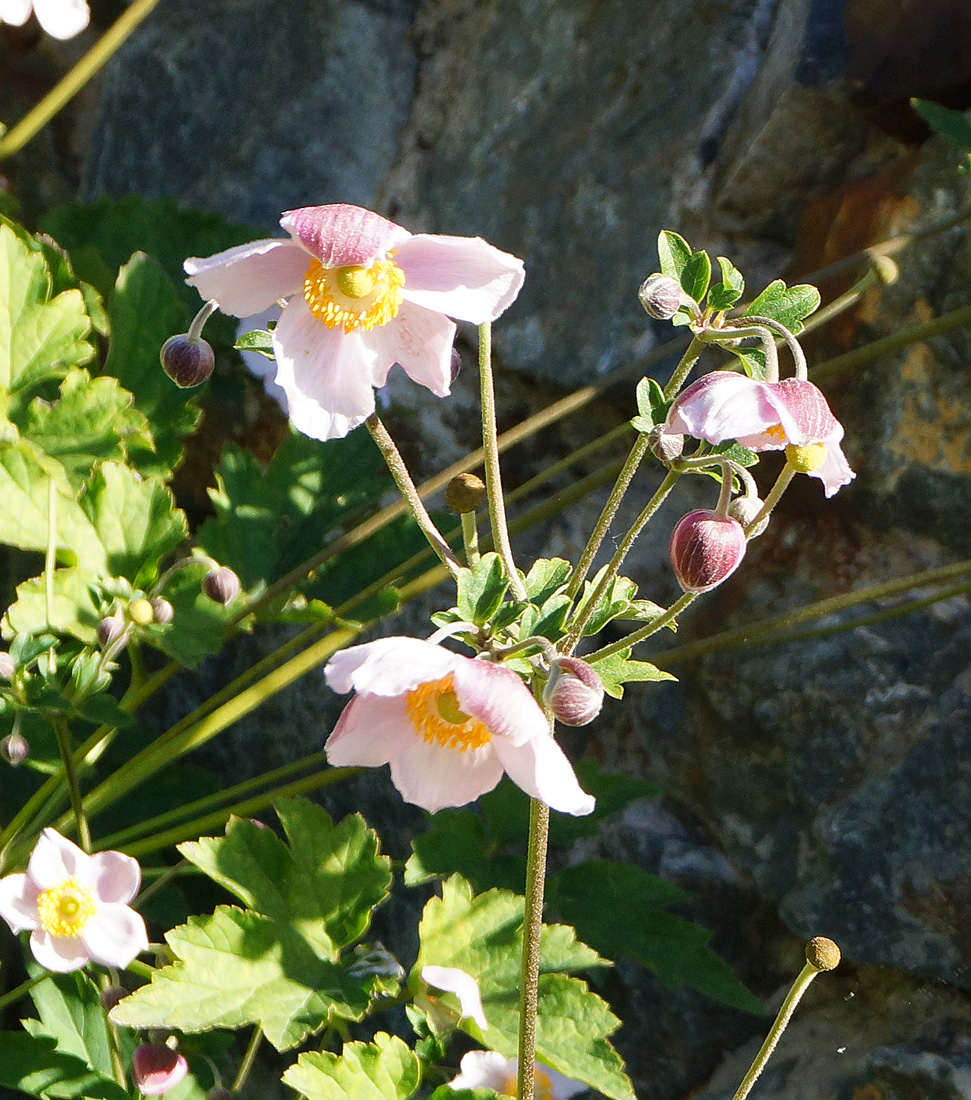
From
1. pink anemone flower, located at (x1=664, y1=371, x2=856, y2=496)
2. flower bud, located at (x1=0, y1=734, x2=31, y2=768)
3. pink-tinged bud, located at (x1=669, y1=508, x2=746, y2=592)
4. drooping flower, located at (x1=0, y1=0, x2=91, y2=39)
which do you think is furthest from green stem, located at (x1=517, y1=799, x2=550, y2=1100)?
drooping flower, located at (x1=0, y1=0, x2=91, y2=39)

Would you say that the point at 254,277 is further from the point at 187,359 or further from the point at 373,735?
the point at 373,735

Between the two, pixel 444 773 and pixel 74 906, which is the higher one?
pixel 444 773

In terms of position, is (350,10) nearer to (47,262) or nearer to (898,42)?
(47,262)

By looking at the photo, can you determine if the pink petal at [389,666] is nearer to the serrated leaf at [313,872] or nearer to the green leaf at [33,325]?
the serrated leaf at [313,872]

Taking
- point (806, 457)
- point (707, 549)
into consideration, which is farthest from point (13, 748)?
point (806, 457)

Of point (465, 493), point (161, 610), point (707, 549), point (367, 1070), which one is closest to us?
point (707, 549)

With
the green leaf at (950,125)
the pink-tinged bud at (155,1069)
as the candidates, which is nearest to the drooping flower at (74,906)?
the pink-tinged bud at (155,1069)
